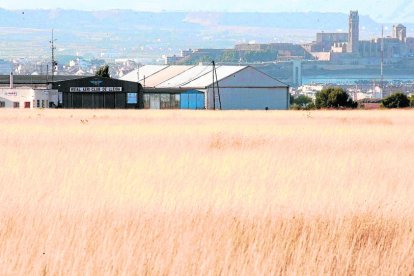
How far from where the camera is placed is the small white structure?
3954 inches

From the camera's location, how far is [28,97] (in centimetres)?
10175

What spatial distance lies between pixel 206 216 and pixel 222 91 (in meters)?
104

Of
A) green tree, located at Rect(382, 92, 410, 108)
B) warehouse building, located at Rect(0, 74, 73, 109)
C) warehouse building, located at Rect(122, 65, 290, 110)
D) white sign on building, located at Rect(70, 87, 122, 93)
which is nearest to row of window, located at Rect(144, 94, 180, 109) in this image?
warehouse building, located at Rect(122, 65, 290, 110)

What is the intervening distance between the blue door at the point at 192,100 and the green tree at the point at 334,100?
1401 centimetres

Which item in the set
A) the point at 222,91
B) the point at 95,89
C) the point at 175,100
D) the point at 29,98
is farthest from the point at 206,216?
the point at 222,91

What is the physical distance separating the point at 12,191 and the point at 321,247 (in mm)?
5447

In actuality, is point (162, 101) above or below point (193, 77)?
below

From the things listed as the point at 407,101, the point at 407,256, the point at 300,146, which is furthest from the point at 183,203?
the point at 407,101

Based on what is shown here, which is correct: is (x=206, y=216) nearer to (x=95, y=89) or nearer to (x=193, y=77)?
(x=95, y=89)

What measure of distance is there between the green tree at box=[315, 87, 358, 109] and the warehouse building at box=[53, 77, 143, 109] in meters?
22.3

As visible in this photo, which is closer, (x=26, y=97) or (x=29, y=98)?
(x=29, y=98)

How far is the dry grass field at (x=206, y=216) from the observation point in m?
11.8

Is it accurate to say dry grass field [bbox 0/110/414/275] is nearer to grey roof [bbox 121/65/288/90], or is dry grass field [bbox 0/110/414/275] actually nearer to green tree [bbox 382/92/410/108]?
grey roof [bbox 121/65/288/90]

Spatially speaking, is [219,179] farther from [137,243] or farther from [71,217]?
[137,243]
